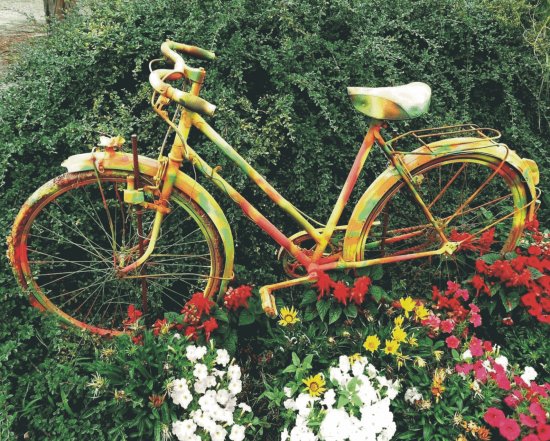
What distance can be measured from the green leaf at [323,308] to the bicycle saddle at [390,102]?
95cm

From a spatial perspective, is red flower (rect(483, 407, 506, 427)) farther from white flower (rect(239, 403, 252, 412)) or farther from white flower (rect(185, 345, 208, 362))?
white flower (rect(185, 345, 208, 362))

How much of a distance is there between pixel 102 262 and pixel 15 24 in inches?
166

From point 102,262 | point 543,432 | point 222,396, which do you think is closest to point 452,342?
point 543,432

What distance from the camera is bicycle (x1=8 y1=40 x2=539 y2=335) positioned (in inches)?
93.4

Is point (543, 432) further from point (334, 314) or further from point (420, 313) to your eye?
point (334, 314)

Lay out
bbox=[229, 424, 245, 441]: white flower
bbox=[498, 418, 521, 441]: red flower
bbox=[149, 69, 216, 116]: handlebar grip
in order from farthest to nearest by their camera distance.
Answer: bbox=[229, 424, 245, 441]: white flower < bbox=[498, 418, 521, 441]: red flower < bbox=[149, 69, 216, 116]: handlebar grip

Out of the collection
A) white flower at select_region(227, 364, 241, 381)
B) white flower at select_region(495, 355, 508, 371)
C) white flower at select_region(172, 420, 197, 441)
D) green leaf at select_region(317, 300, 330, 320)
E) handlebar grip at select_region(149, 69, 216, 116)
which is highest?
handlebar grip at select_region(149, 69, 216, 116)

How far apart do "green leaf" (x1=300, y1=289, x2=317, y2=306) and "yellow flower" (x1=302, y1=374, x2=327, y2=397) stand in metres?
0.45

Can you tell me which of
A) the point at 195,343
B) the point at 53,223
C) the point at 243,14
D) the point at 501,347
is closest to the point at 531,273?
the point at 501,347

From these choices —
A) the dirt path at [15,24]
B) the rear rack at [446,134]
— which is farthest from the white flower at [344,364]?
the dirt path at [15,24]

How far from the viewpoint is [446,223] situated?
9.15ft

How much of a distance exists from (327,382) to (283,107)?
1.46 meters

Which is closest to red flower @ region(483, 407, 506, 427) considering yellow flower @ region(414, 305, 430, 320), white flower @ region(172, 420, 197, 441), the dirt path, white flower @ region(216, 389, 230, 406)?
yellow flower @ region(414, 305, 430, 320)

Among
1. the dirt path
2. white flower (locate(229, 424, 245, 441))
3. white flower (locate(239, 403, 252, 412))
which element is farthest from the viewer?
the dirt path
